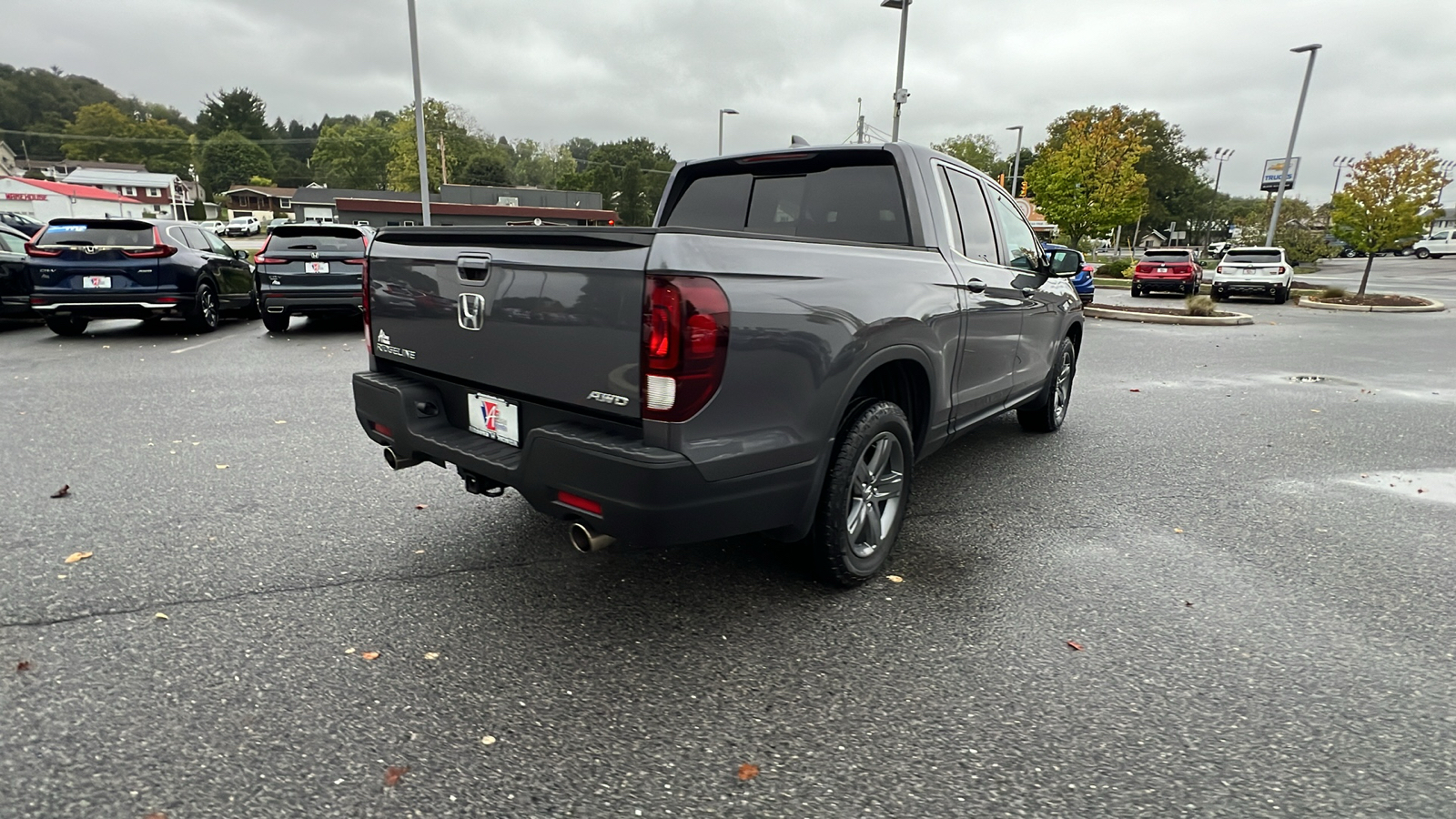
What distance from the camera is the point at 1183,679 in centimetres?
268

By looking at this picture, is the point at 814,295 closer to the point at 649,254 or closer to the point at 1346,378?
the point at 649,254

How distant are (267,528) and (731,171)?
3043 millimetres

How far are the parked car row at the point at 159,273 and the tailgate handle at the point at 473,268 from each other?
8.29m

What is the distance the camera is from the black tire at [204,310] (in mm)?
10523

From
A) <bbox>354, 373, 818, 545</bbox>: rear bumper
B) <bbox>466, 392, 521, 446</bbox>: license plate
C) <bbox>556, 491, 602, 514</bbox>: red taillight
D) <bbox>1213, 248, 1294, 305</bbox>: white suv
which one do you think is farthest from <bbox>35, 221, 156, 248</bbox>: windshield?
<bbox>1213, 248, 1294, 305</bbox>: white suv

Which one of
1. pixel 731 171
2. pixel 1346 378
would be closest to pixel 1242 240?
pixel 1346 378

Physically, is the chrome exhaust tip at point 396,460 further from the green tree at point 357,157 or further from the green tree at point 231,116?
the green tree at point 231,116

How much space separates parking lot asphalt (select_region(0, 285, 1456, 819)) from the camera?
2.12m

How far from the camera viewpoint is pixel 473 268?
287 cm

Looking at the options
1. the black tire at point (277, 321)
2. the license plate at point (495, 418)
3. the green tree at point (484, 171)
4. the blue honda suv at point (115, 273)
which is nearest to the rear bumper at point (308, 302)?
the black tire at point (277, 321)

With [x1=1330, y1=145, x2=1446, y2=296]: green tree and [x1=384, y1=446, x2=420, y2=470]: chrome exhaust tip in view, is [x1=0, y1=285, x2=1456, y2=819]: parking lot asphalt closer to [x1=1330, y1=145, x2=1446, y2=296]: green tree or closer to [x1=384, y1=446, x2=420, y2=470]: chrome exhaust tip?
[x1=384, y1=446, x2=420, y2=470]: chrome exhaust tip

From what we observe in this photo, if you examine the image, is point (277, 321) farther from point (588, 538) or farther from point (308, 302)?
point (588, 538)

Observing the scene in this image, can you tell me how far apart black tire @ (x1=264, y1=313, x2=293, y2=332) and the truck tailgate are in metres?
9.06

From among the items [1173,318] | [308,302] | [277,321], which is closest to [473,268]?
[308,302]
